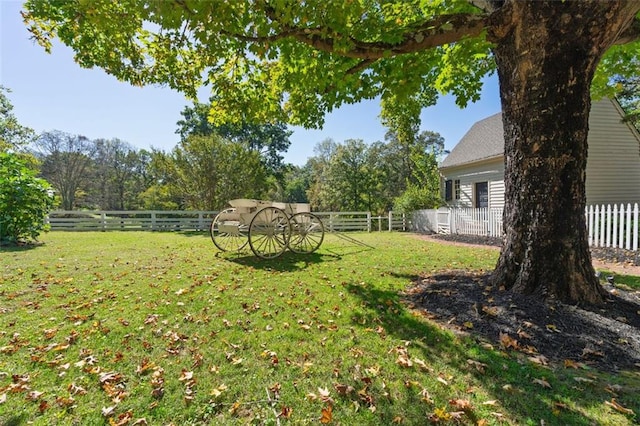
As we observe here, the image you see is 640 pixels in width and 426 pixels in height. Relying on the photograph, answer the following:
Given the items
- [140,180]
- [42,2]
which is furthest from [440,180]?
[140,180]

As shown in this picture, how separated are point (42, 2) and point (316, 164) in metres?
36.3

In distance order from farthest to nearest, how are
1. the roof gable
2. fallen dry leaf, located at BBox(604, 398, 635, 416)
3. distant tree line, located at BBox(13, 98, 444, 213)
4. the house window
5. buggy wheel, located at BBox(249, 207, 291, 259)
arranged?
distant tree line, located at BBox(13, 98, 444, 213), the house window, the roof gable, buggy wheel, located at BBox(249, 207, 291, 259), fallen dry leaf, located at BBox(604, 398, 635, 416)

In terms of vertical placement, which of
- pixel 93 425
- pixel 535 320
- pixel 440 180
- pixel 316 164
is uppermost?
pixel 316 164

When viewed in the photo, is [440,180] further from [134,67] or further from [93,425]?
[93,425]

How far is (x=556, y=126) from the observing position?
351cm

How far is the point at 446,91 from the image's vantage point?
6324 mm

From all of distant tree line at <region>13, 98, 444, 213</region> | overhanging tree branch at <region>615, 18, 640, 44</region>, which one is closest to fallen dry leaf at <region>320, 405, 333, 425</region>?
overhanging tree branch at <region>615, 18, 640, 44</region>

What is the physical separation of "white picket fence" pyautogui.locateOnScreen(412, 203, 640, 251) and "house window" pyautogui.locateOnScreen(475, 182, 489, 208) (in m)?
2.20

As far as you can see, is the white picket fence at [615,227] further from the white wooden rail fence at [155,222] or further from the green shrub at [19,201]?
the green shrub at [19,201]

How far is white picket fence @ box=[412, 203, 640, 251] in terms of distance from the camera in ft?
Result: 25.6

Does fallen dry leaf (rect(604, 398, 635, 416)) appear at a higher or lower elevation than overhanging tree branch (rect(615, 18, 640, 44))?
lower

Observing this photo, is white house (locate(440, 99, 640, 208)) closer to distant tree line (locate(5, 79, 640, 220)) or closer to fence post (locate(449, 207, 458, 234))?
distant tree line (locate(5, 79, 640, 220))

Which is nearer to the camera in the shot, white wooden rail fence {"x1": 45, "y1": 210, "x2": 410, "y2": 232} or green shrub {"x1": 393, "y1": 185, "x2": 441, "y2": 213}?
white wooden rail fence {"x1": 45, "y1": 210, "x2": 410, "y2": 232}

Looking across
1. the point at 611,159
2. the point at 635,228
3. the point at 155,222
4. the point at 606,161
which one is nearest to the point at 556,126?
the point at 635,228
